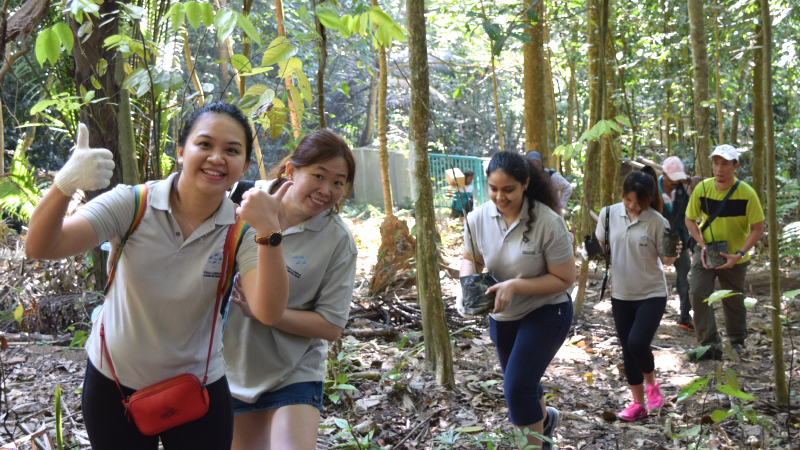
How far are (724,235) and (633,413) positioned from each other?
2314 mm

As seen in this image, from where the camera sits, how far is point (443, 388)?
4.11 metres

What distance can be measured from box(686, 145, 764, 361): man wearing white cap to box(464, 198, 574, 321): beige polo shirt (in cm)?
291

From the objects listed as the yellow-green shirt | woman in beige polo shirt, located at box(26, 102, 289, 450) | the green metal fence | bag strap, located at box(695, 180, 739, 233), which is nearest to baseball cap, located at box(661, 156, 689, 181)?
the yellow-green shirt

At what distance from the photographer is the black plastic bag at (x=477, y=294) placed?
3045 millimetres

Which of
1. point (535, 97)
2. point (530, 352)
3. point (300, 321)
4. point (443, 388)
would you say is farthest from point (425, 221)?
point (535, 97)

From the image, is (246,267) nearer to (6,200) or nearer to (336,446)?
(336,446)

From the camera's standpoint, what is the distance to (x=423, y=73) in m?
3.81

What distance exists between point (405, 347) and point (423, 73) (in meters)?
2.49

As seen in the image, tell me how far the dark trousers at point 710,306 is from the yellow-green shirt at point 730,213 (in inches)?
7.9

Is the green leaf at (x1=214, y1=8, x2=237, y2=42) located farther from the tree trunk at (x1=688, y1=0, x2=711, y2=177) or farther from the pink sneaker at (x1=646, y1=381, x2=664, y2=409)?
the tree trunk at (x1=688, y1=0, x2=711, y2=177)

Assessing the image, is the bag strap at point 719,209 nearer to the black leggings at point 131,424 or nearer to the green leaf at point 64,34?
the black leggings at point 131,424

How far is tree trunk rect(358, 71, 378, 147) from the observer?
19.1 metres

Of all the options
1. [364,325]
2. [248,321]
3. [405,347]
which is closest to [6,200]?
[364,325]

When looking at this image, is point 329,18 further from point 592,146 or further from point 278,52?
point 592,146
